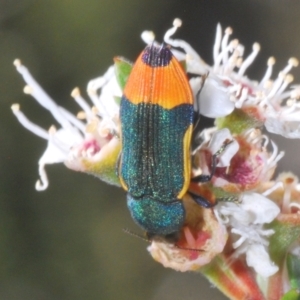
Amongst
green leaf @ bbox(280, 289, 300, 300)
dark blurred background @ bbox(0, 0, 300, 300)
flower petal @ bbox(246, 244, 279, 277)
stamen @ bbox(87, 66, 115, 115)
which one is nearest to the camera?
green leaf @ bbox(280, 289, 300, 300)

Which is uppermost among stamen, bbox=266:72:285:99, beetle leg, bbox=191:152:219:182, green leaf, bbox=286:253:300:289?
beetle leg, bbox=191:152:219:182

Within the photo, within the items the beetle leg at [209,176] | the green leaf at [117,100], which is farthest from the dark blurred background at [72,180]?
the beetle leg at [209,176]

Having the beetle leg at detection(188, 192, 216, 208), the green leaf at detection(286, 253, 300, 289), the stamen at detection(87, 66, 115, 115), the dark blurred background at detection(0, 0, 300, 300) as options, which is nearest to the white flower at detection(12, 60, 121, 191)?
the stamen at detection(87, 66, 115, 115)

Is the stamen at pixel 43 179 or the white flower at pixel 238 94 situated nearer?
the white flower at pixel 238 94

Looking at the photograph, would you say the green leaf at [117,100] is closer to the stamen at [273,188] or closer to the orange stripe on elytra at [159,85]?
the orange stripe on elytra at [159,85]

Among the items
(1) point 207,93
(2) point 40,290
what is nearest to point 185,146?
(1) point 207,93

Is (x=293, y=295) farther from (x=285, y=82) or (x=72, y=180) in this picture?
(x=72, y=180)

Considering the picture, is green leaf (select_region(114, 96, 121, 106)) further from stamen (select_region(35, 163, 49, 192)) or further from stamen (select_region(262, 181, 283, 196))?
stamen (select_region(262, 181, 283, 196))
